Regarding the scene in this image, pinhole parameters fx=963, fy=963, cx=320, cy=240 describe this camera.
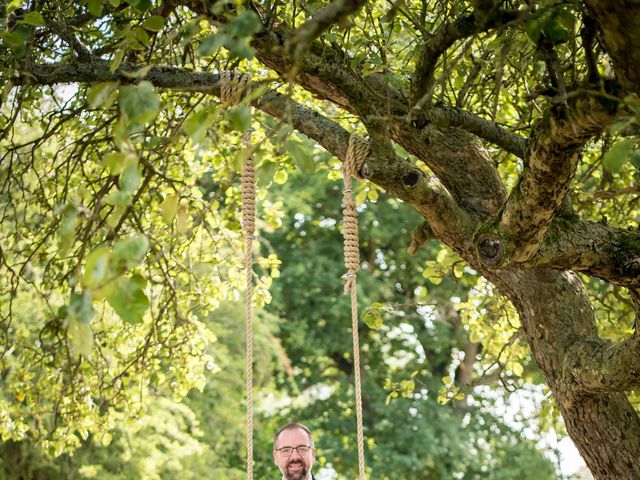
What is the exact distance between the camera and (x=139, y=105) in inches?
54.1

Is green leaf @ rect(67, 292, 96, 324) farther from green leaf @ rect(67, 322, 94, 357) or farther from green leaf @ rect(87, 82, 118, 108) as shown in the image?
green leaf @ rect(87, 82, 118, 108)

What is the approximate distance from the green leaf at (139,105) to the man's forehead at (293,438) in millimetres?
3215

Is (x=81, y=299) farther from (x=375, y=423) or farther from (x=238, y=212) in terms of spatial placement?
(x=375, y=423)

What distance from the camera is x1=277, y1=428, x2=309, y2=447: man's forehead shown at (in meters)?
4.40

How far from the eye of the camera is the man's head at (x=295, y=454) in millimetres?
4371

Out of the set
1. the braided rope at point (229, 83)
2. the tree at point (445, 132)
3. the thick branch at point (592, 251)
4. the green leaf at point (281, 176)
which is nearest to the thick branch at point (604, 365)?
the tree at point (445, 132)

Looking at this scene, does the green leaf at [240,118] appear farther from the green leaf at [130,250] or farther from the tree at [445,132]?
the green leaf at [130,250]

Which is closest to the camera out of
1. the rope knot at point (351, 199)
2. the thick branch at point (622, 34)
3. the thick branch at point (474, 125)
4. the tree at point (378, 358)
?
the thick branch at point (622, 34)

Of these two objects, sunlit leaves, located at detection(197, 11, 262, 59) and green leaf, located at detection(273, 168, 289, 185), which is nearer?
sunlit leaves, located at detection(197, 11, 262, 59)

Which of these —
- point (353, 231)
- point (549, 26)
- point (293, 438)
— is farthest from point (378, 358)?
point (549, 26)

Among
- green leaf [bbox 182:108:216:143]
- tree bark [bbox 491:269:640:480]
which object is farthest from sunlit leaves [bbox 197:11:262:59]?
tree bark [bbox 491:269:640:480]

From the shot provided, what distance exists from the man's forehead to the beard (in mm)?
85

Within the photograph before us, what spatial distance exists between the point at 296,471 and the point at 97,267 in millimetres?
3273

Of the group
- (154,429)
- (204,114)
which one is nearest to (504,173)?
(204,114)
